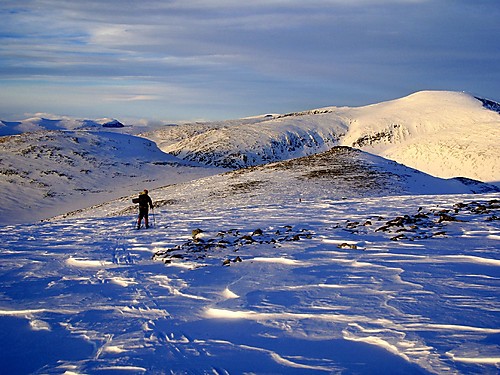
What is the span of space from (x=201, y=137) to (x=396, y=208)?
10638cm

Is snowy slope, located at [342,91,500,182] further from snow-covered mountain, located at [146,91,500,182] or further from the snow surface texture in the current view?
the snow surface texture

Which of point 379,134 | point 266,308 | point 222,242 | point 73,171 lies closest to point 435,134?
point 379,134

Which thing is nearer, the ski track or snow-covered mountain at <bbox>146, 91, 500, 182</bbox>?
the ski track

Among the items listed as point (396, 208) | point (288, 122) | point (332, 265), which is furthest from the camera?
point (288, 122)

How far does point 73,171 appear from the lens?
159 ft

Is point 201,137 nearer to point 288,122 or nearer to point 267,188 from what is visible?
point 288,122

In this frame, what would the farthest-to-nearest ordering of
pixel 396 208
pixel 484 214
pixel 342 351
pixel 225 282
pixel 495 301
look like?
pixel 396 208
pixel 484 214
pixel 225 282
pixel 495 301
pixel 342 351

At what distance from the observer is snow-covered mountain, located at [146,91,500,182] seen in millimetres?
69312

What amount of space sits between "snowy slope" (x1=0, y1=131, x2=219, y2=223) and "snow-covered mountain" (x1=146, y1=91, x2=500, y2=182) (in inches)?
1292

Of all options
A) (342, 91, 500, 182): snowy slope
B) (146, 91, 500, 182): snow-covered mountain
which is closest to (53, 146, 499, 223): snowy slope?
(342, 91, 500, 182): snowy slope

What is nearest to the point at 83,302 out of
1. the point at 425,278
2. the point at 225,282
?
the point at 225,282

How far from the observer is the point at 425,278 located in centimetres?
772

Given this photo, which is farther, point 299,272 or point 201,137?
point 201,137

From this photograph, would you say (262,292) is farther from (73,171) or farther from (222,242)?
(73,171)
